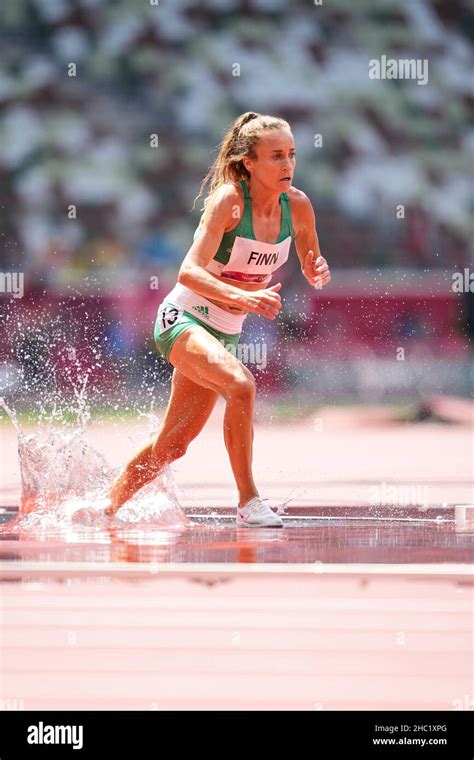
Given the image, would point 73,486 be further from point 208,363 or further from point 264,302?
point 264,302

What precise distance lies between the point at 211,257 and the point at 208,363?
0.28 metres

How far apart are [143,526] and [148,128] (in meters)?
8.29

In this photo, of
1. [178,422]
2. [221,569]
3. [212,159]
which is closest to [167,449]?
[178,422]

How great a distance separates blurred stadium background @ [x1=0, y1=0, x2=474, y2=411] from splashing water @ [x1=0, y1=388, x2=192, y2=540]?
257 inches

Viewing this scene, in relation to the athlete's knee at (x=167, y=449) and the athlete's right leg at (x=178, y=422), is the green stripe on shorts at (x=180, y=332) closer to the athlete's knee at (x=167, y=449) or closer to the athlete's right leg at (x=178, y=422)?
the athlete's right leg at (x=178, y=422)

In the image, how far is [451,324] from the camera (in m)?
11.1

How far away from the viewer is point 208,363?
314 cm

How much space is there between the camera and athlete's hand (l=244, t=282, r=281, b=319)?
290cm

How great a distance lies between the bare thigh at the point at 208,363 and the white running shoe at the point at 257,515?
0.31 m

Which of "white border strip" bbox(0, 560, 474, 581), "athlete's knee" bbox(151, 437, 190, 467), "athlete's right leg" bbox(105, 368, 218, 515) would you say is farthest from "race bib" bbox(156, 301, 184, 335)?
"white border strip" bbox(0, 560, 474, 581)

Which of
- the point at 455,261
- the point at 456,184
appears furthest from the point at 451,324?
the point at 456,184

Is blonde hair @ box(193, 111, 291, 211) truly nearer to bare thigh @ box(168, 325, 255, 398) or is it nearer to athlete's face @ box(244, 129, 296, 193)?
athlete's face @ box(244, 129, 296, 193)

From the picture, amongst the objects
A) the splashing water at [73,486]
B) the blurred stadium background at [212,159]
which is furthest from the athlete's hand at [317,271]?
the blurred stadium background at [212,159]

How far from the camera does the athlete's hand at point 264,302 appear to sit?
2896mm
